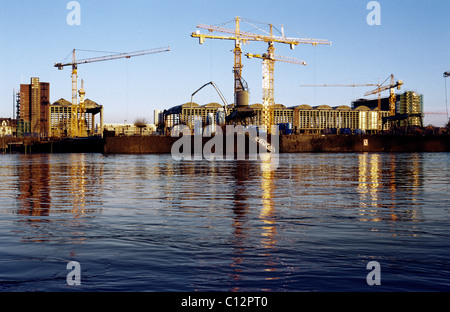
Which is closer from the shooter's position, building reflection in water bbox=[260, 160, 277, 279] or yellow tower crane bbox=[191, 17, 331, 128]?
building reflection in water bbox=[260, 160, 277, 279]

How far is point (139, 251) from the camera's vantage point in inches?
374

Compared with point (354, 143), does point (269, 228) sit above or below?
below

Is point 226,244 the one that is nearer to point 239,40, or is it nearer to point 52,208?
point 52,208

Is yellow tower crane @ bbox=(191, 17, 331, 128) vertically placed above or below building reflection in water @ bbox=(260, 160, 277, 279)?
above

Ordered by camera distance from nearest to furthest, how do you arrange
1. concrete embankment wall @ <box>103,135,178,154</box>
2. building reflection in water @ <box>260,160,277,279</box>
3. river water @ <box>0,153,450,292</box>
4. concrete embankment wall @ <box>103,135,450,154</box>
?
river water @ <box>0,153,450,292</box>, building reflection in water @ <box>260,160,277,279</box>, concrete embankment wall @ <box>103,135,178,154</box>, concrete embankment wall @ <box>103,135,450,154</box>

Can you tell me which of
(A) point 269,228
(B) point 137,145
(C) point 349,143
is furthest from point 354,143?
(A) point 269,228

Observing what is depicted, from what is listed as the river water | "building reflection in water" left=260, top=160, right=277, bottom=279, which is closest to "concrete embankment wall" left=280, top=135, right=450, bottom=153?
"building reflection in water" left=260, top=160, right=277, bottom=279

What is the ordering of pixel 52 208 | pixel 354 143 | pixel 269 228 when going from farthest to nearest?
pixel 354 143 → pixel 52 208 → pixel 269 228

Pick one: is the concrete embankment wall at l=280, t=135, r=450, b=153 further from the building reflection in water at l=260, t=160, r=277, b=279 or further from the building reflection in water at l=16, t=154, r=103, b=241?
the building reflection in water at l=260, t=160, r=277, b=279

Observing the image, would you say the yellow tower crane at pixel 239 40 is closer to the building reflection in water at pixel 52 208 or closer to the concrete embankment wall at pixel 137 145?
the concrete embankment wall at pixel 137 145

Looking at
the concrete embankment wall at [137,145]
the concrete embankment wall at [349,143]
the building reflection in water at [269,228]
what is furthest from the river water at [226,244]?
the concrete embankment wall at [349,143]

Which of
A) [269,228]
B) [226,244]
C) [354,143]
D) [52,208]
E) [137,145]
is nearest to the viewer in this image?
[226,244]

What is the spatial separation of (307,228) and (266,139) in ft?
377
